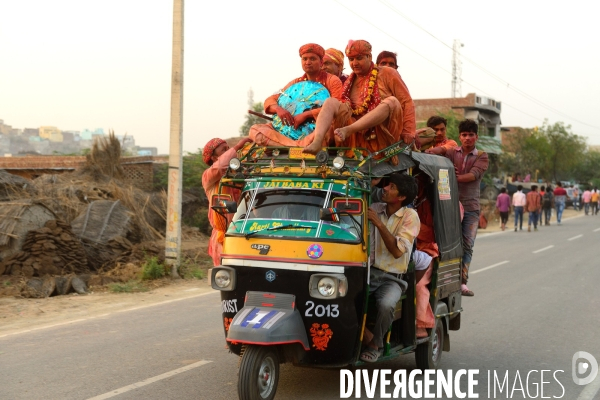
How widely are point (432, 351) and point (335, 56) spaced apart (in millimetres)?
3136

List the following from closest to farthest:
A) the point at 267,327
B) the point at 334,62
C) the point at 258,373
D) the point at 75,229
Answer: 1. the point at 267,327
2. the point at 258,373
3. the point at 334,62
4. the point at 75,229

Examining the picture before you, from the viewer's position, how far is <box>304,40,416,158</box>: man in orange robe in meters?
6.00

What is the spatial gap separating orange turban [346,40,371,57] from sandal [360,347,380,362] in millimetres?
2579

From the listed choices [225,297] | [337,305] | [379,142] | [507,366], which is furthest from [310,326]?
[507,366]

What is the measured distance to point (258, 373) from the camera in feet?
17.4

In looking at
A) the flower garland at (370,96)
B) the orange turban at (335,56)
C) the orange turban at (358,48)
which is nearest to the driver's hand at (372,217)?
the flower garland at (370,96)

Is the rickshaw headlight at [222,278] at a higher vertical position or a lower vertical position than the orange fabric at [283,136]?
lower

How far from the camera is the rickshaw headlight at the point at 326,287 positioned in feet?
17.7

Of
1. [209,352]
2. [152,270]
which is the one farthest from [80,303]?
[209,352]

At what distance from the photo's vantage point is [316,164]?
5934 millimetres

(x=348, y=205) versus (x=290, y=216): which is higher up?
(x=348, y=205)

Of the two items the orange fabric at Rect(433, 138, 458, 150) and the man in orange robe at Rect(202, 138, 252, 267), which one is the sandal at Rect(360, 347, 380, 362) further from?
the orange fabric at Rect(433, 138, 458, 150)

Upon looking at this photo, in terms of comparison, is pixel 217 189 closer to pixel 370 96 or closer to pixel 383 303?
pixel 370 96

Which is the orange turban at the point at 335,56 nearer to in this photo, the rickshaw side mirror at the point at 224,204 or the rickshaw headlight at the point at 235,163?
the rickshaw headlight at the point at 235,163
